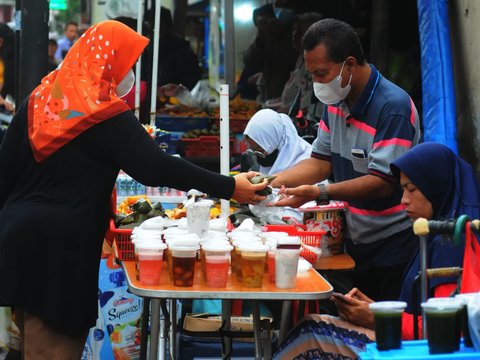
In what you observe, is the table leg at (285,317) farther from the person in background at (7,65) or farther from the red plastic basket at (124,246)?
the person in background at (7,65)

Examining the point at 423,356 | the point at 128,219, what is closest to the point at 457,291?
the point at 423,356

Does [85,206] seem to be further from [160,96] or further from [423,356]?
[160,96]

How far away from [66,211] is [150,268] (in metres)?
0.46

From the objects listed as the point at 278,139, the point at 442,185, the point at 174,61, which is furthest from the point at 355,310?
the point at 174,61

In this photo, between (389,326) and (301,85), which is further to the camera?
(301,85)

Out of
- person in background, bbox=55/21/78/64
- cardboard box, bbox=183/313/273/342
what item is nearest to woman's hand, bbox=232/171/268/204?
cardboard box, bbox=183/313/273/342

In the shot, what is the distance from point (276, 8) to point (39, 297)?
25.6 feet

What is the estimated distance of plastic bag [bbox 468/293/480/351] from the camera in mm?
2496

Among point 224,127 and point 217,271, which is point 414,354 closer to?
point 217,271

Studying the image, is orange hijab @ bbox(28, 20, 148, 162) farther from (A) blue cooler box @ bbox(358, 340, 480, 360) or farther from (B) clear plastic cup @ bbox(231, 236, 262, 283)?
(A) blue cooler box @ bbox(358, 340, 480, 360)

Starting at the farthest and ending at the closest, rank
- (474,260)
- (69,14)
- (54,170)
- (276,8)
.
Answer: (69,14)
(276,8)
(54,170)
(474,260)

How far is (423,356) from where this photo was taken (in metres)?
2.41

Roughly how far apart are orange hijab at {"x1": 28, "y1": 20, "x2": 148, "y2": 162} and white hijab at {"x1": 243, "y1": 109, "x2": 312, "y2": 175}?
2.28m

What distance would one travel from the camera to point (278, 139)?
6.38 m
